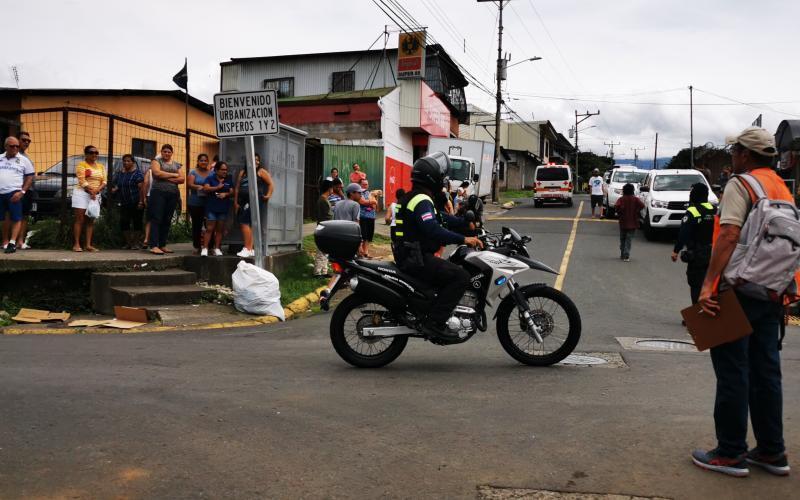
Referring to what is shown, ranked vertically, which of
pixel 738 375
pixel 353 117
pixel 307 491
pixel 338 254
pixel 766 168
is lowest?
pixel 307 491

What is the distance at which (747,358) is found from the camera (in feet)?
13.2

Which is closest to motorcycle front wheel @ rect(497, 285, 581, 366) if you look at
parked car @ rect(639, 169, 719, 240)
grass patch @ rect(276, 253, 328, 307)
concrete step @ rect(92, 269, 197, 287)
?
grass patch @ rect(276, 253, 328, 307)

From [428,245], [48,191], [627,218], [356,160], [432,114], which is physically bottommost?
[428,245]

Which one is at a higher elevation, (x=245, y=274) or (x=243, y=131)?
(x=243, y=131)

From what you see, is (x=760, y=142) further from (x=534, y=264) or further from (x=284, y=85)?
(x=284, y=85)

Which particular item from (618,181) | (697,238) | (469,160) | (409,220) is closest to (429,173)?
(409,220)

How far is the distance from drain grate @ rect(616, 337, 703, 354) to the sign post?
521 cm

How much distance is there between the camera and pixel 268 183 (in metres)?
11.5

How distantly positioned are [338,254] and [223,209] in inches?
204

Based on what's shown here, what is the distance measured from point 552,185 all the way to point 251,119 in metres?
27.5

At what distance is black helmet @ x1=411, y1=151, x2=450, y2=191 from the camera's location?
262 inches

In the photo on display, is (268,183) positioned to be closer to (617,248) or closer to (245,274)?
(245,274)

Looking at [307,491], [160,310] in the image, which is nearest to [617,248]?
[160,310]

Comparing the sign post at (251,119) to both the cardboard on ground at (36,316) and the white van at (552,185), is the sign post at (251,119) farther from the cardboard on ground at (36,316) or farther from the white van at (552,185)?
the white van at (552,185)
